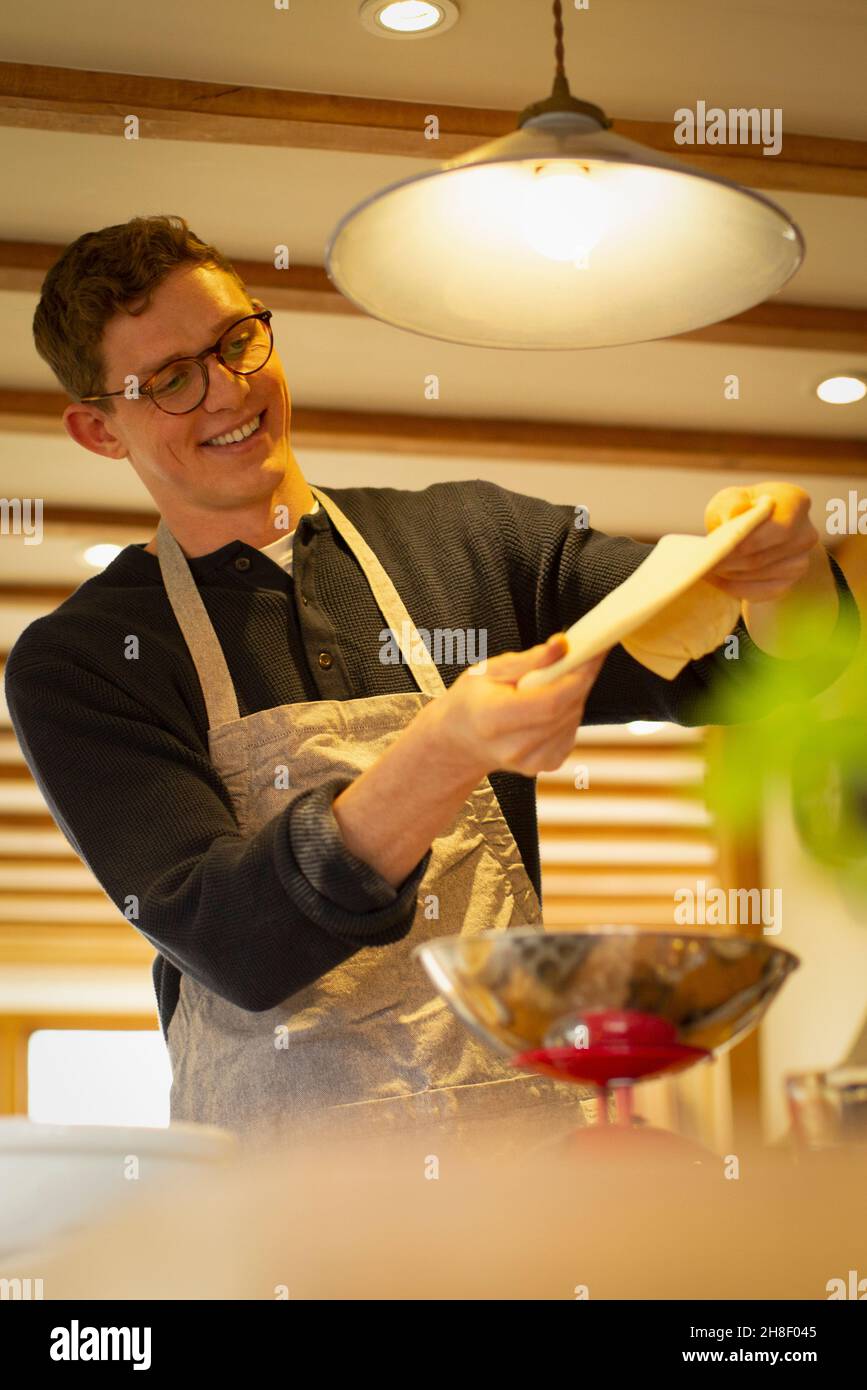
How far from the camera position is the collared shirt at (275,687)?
4.43 feet

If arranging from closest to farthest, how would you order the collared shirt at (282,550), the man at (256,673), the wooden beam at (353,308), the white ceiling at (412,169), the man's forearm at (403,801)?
the man's forearm at (403,801) → the man at (256,673) → the collared shirt at (282,550) → the white ceiling at (412,169) → the wooden beam at (353,308)

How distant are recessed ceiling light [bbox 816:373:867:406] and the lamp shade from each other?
318 centimetres

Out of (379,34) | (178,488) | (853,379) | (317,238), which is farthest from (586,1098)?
(853,379)

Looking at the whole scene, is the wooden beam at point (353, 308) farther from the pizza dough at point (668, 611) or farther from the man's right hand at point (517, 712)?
the man's right hand at point (517, 712)

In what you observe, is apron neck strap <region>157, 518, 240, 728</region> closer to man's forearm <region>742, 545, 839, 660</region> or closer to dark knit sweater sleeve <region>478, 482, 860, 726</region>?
dark knit sweater sleeve <region>478, 482, 860, 726</region>

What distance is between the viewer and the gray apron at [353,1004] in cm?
165

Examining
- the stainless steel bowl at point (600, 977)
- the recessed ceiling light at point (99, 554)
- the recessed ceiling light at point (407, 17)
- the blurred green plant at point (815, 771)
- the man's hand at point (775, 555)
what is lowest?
the stainless steel bowl at point (600, 977)

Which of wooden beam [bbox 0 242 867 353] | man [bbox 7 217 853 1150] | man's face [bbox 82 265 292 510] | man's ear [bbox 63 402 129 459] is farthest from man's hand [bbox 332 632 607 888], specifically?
wooden beam [bbox 0 242 867 353]

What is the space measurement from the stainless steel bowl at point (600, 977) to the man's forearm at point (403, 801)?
35cm

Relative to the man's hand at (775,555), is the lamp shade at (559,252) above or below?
above

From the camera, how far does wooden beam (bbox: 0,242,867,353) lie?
3.76m

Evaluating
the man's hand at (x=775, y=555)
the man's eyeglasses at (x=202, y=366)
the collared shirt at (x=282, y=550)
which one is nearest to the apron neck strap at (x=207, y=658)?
the collared shirt at (x=282, y=550)

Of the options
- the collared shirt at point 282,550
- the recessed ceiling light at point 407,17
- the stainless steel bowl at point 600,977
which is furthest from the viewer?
the recessed ceiling light at point 407,17

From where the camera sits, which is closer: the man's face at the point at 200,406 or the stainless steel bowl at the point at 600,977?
the stainless steel bowl at the point at 600,977
